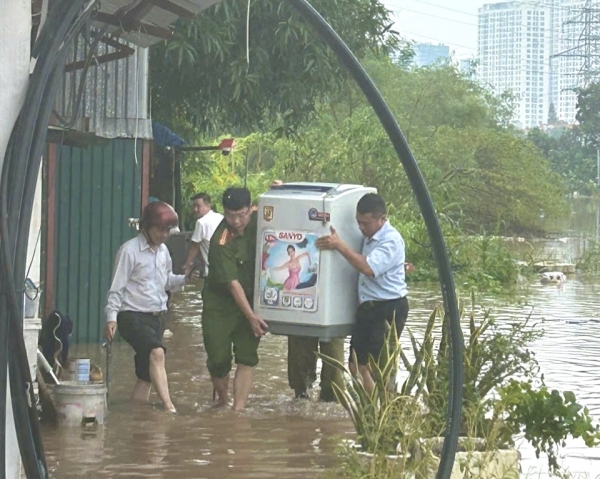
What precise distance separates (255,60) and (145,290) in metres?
8.43

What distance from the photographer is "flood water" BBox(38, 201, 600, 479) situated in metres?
8.84

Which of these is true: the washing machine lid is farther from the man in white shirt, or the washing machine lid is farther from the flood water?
the man in white shirt

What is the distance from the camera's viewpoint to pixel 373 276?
1001cm

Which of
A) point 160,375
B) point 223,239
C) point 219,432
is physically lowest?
point 219,432

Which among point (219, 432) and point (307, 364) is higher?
point (307, 364)

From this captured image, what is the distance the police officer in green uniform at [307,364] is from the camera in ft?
36.5

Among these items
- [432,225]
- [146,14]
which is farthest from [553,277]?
[432,225]

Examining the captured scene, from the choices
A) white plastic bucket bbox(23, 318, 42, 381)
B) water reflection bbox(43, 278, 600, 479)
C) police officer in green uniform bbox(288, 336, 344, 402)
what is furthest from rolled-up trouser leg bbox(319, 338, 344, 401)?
white plastic bucket bbox(23, 318, 42, 381)

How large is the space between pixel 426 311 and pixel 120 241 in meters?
6.06

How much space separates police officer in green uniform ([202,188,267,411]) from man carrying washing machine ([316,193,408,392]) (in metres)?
0.84

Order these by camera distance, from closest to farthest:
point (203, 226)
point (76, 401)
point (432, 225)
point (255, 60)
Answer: point (432, 225) < point (76, 401) < point (203, 226) < point (255, 60)

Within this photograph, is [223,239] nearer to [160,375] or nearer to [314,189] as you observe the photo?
[314,189]

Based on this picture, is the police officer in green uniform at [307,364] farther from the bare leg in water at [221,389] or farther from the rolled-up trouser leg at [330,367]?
the bare leg in water at [221,389]

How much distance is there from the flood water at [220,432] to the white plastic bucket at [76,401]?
0.32 feet
